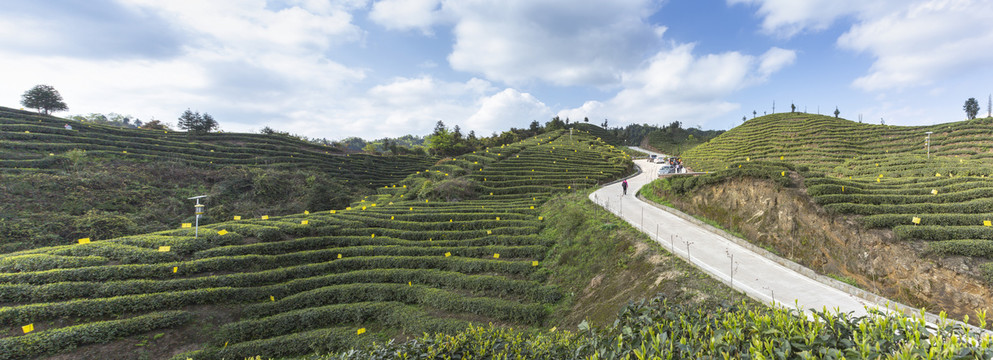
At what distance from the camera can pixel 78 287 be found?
11383 millimetres

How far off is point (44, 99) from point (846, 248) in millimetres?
70375

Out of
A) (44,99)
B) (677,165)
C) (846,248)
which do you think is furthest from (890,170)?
(44,99)

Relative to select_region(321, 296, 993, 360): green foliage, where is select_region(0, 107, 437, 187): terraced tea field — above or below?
above

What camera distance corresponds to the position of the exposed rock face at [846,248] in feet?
30.1

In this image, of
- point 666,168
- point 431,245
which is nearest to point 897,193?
point 666,168

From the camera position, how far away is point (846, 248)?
11367 mm

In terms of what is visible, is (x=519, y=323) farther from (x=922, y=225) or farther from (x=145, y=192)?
(x=145, y=192)

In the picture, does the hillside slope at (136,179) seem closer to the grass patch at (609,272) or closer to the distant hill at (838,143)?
the grass patch at (609,272)

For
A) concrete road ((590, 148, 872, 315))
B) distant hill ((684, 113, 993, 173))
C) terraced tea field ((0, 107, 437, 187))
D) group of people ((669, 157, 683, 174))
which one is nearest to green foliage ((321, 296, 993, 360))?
concrete road ((590, 148, 872, 315))

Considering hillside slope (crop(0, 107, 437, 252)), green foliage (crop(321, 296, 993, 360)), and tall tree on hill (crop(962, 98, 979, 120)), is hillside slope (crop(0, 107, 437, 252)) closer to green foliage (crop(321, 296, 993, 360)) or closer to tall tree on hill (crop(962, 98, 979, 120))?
green foliage (crop(321, 296, 993, 360))

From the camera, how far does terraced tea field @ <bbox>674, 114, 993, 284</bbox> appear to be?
10656 millimetres

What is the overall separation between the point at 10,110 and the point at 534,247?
5964 cm

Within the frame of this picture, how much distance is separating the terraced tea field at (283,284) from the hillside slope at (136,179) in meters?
10.4

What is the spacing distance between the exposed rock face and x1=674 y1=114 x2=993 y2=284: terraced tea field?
1.22 ft
